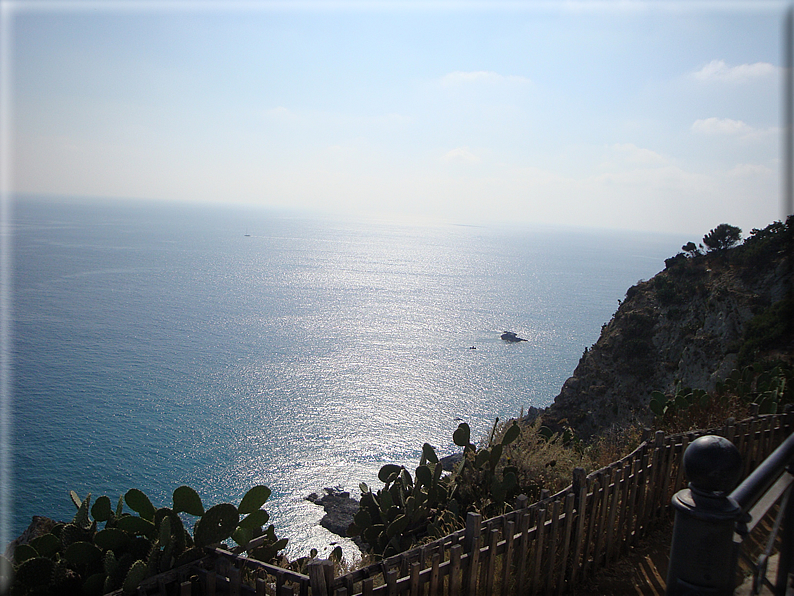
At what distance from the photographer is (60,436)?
4028 centimetres

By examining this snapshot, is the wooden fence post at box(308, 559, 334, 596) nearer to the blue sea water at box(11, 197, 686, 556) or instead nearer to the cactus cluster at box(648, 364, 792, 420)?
the cactus cluster at box(648, 364, 792, 420)

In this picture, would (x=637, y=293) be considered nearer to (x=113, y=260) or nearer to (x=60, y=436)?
(x=60, y=436)

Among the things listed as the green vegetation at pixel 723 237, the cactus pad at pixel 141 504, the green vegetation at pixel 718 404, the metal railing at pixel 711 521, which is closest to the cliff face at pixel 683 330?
the green vegetation at pixel 723 237

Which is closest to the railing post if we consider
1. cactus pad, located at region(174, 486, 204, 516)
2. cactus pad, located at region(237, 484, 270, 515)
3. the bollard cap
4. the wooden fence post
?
the bollard cap

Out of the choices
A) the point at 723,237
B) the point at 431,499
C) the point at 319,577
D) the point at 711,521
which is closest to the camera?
the point at 711,521

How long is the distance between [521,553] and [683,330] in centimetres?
2921

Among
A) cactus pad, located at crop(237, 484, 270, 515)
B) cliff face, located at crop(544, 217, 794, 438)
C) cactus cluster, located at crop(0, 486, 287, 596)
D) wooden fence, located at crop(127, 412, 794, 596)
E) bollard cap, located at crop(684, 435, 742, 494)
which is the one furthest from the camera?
cliff face, located at crop(544, 217, 794, 438)

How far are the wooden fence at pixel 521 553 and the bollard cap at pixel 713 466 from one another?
93.7 inches

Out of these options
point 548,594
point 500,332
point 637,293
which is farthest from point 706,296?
point 500,332

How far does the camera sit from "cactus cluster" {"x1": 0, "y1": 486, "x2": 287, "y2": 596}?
4.33 metres

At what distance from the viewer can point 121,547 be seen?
4680mm

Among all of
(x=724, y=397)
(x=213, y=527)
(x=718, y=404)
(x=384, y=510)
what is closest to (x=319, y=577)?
(x=213, y=527)

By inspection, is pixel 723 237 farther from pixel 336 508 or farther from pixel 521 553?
pixel 521 553

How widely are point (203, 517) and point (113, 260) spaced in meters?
126
